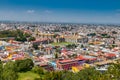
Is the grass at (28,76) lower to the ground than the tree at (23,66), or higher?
lower

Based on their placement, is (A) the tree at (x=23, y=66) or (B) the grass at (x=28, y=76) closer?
(B) the grass at (x=28, y=76)

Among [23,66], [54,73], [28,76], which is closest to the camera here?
[54,73]

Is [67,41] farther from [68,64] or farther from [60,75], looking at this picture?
[60,75]

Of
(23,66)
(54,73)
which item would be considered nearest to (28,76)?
(23,66)

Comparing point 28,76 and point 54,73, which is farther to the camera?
point 28,76

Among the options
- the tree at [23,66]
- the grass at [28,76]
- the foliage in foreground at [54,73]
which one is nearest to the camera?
the foliage in foreground at [54,73]

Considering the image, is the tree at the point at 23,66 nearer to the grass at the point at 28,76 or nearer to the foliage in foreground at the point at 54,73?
the foliage in foreground at the point at 54,73

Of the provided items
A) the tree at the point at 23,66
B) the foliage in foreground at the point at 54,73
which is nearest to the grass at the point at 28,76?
the foliage in foreground at the point at 54,73

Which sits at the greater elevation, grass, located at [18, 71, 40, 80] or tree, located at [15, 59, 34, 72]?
tree, located at [15, 59, 34, 72]

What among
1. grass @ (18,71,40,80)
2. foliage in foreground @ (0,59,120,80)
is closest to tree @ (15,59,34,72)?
foliage in foreground @ (0,59,120,80)

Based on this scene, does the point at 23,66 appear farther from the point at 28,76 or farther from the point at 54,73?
the point at 54,73

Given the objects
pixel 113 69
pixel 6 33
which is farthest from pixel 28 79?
pixel 6 33

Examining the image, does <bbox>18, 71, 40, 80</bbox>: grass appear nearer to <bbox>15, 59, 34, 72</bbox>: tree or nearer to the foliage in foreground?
the foliage in foreground
